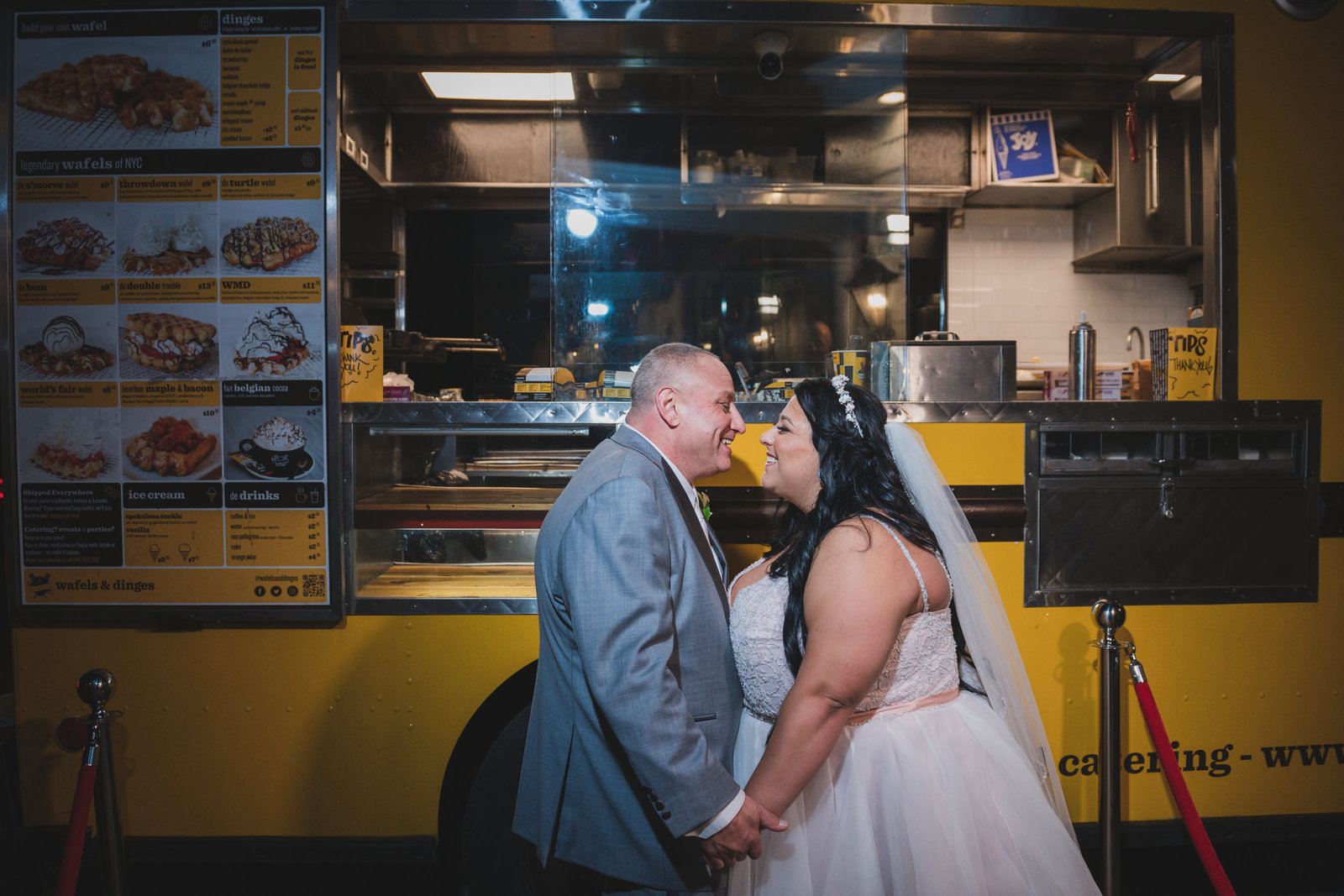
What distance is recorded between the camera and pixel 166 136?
2.44 meters

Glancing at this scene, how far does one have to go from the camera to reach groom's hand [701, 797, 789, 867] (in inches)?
58.1

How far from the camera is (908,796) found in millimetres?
1640

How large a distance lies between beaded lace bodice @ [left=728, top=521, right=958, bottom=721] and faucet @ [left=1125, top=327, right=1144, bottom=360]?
13.1 ft

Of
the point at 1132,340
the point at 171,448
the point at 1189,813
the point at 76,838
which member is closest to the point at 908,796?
the point at 1189,813

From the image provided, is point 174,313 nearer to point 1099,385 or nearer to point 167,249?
point 167,249

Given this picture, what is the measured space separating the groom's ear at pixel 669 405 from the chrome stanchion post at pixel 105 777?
5.45ft

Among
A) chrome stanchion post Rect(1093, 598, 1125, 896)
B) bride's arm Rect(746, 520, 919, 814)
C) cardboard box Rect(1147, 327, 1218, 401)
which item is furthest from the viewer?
cardboard box Rect(1147, 327, 1218, 401)

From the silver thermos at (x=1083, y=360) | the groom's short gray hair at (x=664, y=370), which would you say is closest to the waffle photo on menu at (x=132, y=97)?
the groom's short gray hair at (x=664, y=370)

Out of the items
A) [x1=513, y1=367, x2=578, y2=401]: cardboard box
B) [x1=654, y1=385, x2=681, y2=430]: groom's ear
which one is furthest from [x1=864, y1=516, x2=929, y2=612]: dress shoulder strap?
[x1=513, y1=367, x2=578, y2=401]: cardboard box

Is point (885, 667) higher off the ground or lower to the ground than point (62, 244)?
lower

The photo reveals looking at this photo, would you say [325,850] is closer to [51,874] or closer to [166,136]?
[51,874]

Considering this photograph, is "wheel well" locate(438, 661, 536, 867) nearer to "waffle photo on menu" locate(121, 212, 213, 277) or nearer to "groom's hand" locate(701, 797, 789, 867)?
"groom's hand" locate(701, 797, 789, 867)

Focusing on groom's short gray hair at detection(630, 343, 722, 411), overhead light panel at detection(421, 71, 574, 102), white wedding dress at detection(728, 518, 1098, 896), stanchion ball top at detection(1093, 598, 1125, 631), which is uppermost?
overhead light panel at detection(421, 71, 574, 102)

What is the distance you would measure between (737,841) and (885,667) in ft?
1.67
